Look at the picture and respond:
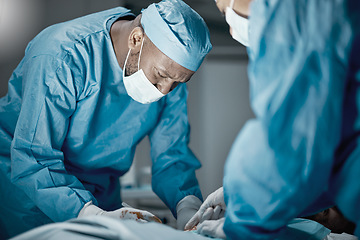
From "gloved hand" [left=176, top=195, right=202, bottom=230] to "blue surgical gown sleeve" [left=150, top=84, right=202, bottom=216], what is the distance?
0.27 feet

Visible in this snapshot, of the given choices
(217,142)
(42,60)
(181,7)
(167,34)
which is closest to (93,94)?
(42,60)

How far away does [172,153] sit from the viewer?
184cm

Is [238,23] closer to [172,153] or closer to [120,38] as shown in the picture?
[120,38]

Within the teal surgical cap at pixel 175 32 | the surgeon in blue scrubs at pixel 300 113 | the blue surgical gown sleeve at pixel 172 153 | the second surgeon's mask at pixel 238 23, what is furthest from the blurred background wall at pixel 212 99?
the surgeon in blue scrubs at pixel 300 113

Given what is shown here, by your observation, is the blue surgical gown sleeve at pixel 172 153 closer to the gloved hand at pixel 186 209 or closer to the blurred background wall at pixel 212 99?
the gloved hand at pixel 186 209

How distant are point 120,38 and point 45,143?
0.56 meters

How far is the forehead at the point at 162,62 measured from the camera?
1.50 m

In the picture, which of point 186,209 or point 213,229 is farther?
point 186,209

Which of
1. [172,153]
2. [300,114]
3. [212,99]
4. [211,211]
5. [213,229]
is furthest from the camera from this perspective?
[212,99]

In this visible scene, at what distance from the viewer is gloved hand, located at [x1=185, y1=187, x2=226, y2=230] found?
139cm

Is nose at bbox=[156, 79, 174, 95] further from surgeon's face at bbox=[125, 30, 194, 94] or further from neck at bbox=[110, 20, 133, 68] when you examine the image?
neck at bbox=[110, 20, 133, 68]

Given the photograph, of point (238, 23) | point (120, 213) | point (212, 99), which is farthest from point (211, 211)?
point (212, 99)

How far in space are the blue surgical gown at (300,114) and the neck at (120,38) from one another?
34.9 inches

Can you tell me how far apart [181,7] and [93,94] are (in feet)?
1.73
